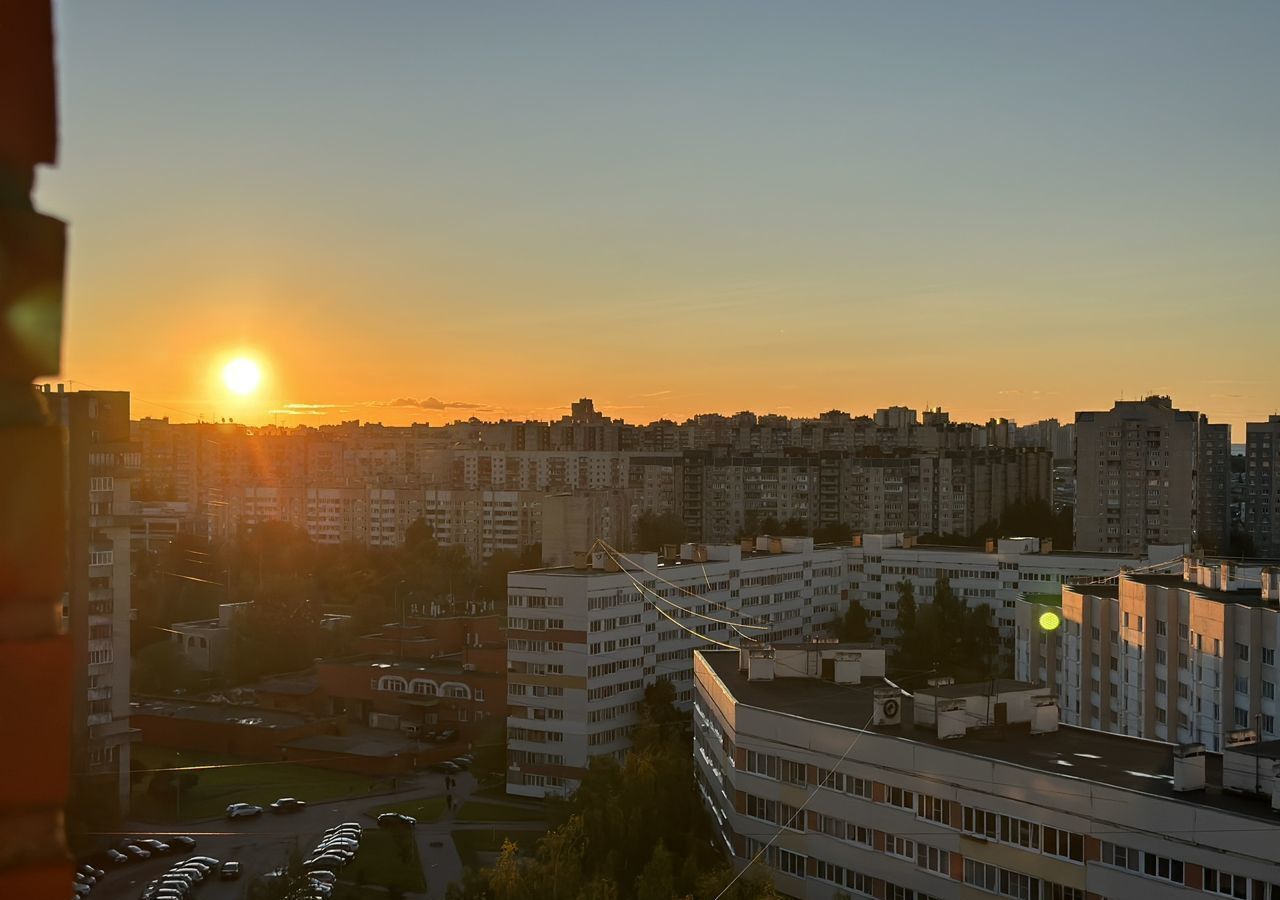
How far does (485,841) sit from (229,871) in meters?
2.58

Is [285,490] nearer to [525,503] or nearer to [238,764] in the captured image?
[525,503]

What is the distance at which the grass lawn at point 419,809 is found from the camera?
46.6ft

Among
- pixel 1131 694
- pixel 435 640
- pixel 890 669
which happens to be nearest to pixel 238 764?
pixel 435 640

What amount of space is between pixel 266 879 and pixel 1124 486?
1978 cm

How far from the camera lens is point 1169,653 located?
11.4 m

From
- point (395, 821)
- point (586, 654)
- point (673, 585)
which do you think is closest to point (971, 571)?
point (673, 585)

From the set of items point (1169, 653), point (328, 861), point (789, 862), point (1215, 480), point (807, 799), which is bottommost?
point (328, 861)

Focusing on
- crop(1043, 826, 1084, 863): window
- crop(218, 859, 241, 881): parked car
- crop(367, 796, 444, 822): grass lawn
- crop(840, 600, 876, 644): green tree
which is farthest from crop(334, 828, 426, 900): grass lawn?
crop(840, 600, 876, 644): green tree

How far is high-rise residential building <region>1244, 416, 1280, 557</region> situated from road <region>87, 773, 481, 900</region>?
23635 millimetres

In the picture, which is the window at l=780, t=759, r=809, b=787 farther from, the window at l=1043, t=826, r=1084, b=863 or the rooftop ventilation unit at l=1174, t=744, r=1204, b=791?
the rooftop ventilation unit at l=1174, t=744, r=1204, b=791

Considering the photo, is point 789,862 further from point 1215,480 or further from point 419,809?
point 1215,480

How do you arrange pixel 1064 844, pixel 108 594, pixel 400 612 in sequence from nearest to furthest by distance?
pixel 1064 844 → pixel 108 594 → pixel 400 612

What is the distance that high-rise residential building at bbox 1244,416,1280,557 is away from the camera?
31.2 meters

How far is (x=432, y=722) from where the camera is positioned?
1780cm
